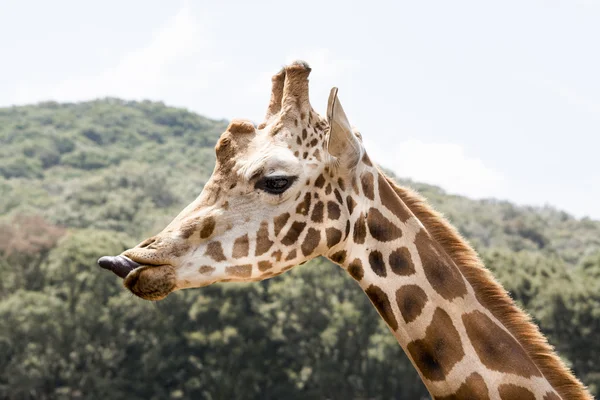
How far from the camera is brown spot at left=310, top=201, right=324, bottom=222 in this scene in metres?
5.89

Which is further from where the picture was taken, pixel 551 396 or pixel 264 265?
pixel 264 265

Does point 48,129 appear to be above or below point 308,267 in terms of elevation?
above

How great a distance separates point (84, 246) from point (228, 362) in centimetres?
1221

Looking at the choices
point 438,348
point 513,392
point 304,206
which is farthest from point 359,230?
point 513,392

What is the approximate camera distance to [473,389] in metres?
5.51

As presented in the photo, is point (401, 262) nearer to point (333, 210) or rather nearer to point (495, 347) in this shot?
point (333, 210)

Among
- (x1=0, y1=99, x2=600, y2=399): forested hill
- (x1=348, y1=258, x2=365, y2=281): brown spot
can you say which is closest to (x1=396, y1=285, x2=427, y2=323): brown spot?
(x1=348, y1=258, x2=365, y2=281): brown spot

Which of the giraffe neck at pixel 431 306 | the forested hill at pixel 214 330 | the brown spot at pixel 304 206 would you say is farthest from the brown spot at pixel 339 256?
the forested hill at pixel 214 330

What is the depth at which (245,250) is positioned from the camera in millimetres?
5734

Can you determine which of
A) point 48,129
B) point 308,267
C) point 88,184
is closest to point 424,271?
point 308,267

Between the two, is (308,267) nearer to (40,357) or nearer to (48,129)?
(40,357)

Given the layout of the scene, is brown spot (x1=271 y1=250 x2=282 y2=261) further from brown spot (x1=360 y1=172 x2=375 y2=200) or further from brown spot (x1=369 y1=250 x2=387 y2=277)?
brown spot (x1=360 y1=172 x2=375 y2=200)

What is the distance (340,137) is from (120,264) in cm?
164

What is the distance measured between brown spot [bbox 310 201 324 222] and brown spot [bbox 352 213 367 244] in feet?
0.82
